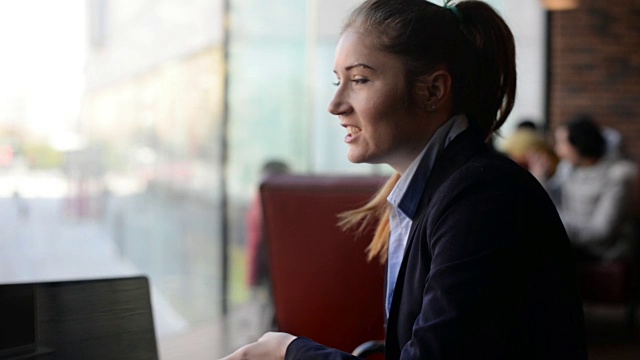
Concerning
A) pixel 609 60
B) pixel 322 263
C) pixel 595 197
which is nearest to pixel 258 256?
pixel 595 197

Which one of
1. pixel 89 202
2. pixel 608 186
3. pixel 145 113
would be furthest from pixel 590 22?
pixel 89 202

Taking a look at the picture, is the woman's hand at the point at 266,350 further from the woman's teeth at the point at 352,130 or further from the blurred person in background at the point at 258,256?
the blurred person in background at the point at 258,256

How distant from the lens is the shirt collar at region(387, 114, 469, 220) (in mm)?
1316

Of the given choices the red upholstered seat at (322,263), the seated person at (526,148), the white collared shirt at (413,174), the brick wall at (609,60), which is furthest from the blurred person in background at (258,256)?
the brick wall at (609,60)

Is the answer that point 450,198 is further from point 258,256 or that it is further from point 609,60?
point 609,60

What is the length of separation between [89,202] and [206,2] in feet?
4.51

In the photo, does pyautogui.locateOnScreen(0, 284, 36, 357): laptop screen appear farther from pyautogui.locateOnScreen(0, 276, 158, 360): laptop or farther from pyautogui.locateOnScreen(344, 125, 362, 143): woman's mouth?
pyautogui.locateOnScreen(344, 125, 362, 143): woman's mouth

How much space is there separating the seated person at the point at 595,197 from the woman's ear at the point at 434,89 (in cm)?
356

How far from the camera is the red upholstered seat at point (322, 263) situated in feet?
7.64

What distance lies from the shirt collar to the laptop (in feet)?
1.39

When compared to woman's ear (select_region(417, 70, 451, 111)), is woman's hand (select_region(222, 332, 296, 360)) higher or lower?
lower

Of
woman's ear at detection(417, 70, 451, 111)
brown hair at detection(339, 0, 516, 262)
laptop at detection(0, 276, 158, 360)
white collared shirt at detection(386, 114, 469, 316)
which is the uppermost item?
brown hair at detection(339, 0, 516, 262)

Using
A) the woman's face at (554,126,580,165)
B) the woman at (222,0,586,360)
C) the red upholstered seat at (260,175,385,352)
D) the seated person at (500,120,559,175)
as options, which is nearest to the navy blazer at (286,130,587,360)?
the woman at (222,0,586,360)

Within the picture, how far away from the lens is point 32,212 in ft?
12.2
